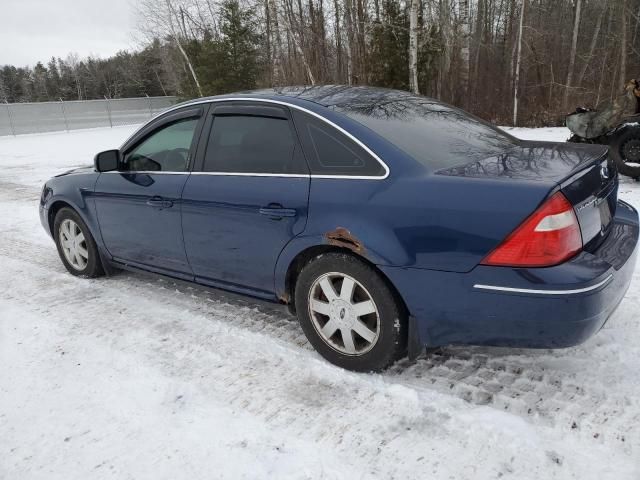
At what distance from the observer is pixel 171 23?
29453 mm

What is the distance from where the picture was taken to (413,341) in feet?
8.54

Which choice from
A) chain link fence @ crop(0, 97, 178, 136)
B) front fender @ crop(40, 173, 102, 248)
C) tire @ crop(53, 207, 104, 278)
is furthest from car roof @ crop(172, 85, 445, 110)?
chain link fence @ crop(0, 97, 178, 136)

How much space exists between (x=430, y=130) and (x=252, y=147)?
43.9 inches

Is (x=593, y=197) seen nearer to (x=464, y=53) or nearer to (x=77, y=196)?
(x=77, y=196)

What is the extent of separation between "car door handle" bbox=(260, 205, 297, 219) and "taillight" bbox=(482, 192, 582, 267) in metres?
1.16

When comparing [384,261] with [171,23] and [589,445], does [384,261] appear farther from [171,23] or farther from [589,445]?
[171,23]

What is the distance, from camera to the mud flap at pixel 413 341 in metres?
2.56

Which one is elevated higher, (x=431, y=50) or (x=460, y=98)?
(x=431, y=50)

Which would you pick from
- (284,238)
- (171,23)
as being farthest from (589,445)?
(171,23)

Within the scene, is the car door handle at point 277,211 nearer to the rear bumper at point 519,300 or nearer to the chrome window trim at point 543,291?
the rear bumper at point 519,300

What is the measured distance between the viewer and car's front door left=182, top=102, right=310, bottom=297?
2.94 metres

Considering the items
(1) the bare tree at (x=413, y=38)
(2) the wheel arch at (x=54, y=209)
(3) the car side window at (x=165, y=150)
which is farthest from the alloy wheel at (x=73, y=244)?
(1) the bare tree at (x=413, y=38)

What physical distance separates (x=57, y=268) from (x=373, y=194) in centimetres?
386

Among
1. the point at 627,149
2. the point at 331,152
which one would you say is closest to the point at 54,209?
the point at 331,152
